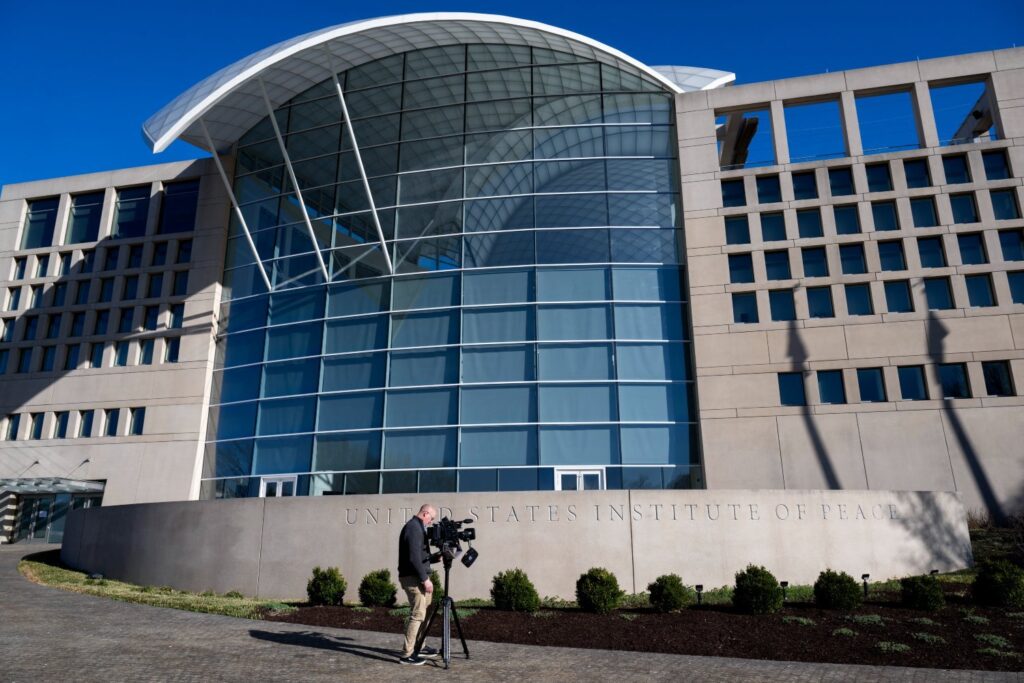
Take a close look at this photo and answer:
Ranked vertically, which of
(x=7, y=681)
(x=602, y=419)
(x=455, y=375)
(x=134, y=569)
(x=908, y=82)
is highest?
(x=908, y=82)

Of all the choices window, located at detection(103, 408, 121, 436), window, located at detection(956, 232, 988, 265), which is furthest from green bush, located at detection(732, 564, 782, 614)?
window, located at detection(103, 408, 121, 436)

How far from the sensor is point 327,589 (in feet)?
60.5

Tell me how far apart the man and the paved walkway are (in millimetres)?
355

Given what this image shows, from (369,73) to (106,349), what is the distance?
18.5 meters

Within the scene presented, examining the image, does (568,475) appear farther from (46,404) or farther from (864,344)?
(46,404)

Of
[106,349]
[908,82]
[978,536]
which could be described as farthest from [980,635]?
[106,349]

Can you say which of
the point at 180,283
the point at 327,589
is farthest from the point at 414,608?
the point at 180,283

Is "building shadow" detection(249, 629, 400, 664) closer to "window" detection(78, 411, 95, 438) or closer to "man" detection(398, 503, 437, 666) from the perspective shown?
"man" detection(398, 503, 437, 666)

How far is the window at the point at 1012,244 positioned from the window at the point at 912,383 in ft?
19.0

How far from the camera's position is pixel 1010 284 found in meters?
30.2

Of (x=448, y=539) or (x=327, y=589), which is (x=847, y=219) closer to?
(x=327, y=589)

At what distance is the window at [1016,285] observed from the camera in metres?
30.0

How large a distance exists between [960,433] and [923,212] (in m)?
9.06

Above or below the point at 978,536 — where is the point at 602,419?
above
